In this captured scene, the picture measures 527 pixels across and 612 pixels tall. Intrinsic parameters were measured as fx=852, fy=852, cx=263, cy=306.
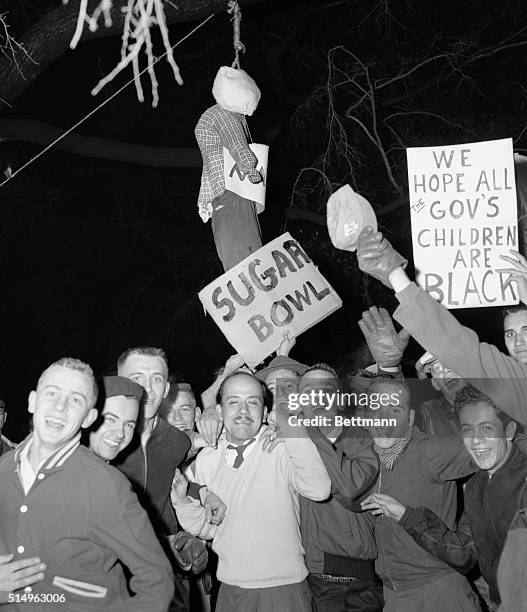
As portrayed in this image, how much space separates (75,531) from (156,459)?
0.95m

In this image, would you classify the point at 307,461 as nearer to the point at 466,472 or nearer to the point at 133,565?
the point at 466,472

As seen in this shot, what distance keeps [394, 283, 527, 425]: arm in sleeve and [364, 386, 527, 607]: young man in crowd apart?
890 mm

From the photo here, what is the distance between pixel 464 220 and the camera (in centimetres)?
418

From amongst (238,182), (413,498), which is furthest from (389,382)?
(238,182)

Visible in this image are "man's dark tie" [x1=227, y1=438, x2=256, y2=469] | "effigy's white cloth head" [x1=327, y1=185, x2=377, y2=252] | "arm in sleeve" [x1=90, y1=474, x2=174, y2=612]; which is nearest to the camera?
"arm in sleeve" [x1=90, y1=474, x2=174, y2=612]

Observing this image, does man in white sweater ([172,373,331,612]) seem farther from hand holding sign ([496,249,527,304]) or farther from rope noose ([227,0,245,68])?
rope noose ([227,0,245,68])

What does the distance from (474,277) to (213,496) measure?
165 cm

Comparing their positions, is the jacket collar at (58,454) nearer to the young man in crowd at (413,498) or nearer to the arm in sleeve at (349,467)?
the arm in sleeve at (349,467)

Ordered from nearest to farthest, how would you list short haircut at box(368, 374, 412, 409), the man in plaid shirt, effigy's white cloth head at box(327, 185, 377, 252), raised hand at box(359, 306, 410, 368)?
1. effigy's white cloth head at box(327, 185, 377, 252)
2. short haircut at box(368, 374, 412, 409)
3. raised hand at box(359, 306, 410, 368)
4. the man in plaid shirt

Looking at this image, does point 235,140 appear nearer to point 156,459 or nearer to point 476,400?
point 156,459

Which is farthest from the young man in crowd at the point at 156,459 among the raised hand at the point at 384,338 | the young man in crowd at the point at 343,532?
the raised hand at the point at 384,338

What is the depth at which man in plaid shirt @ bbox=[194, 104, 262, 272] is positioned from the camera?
14.4 ft

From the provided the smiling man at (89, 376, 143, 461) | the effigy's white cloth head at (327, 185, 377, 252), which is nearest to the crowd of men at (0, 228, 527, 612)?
the smiling man at (89, 376, 143, 461)

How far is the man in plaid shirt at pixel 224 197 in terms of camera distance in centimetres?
438
